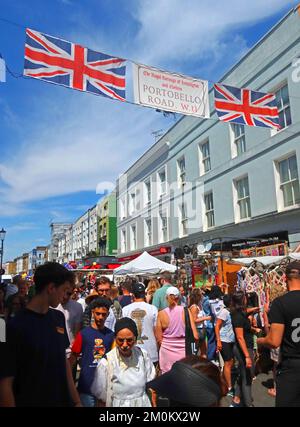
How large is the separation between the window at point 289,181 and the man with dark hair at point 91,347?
1079 cm

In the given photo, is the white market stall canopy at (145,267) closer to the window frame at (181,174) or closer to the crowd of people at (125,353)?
the crowd of people at (125,353)

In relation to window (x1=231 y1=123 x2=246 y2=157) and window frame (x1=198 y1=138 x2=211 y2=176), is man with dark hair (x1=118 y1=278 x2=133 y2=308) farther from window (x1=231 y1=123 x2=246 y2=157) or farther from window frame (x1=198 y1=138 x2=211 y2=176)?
window frame (x1=198 y1=138 x2=211 y2=176)

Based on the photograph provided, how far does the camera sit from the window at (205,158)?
18.8 m

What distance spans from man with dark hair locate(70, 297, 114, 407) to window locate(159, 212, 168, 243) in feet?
64.9

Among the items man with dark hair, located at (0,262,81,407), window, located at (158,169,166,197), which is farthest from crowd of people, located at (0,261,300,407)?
window, located at (158,169,166,197)

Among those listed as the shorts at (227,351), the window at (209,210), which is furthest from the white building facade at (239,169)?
the shorts at (227,351)

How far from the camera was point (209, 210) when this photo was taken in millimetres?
18547

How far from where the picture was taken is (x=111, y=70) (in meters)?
7.66

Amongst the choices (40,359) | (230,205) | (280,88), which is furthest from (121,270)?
(40,359)

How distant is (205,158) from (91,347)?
1651 cm

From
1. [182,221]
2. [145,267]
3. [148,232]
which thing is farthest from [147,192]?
[145,267]

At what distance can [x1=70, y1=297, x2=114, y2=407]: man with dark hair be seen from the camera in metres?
3.22

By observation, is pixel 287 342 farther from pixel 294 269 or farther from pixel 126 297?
pixel 126 297

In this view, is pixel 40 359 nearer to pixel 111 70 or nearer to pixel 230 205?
pixel 111 70
